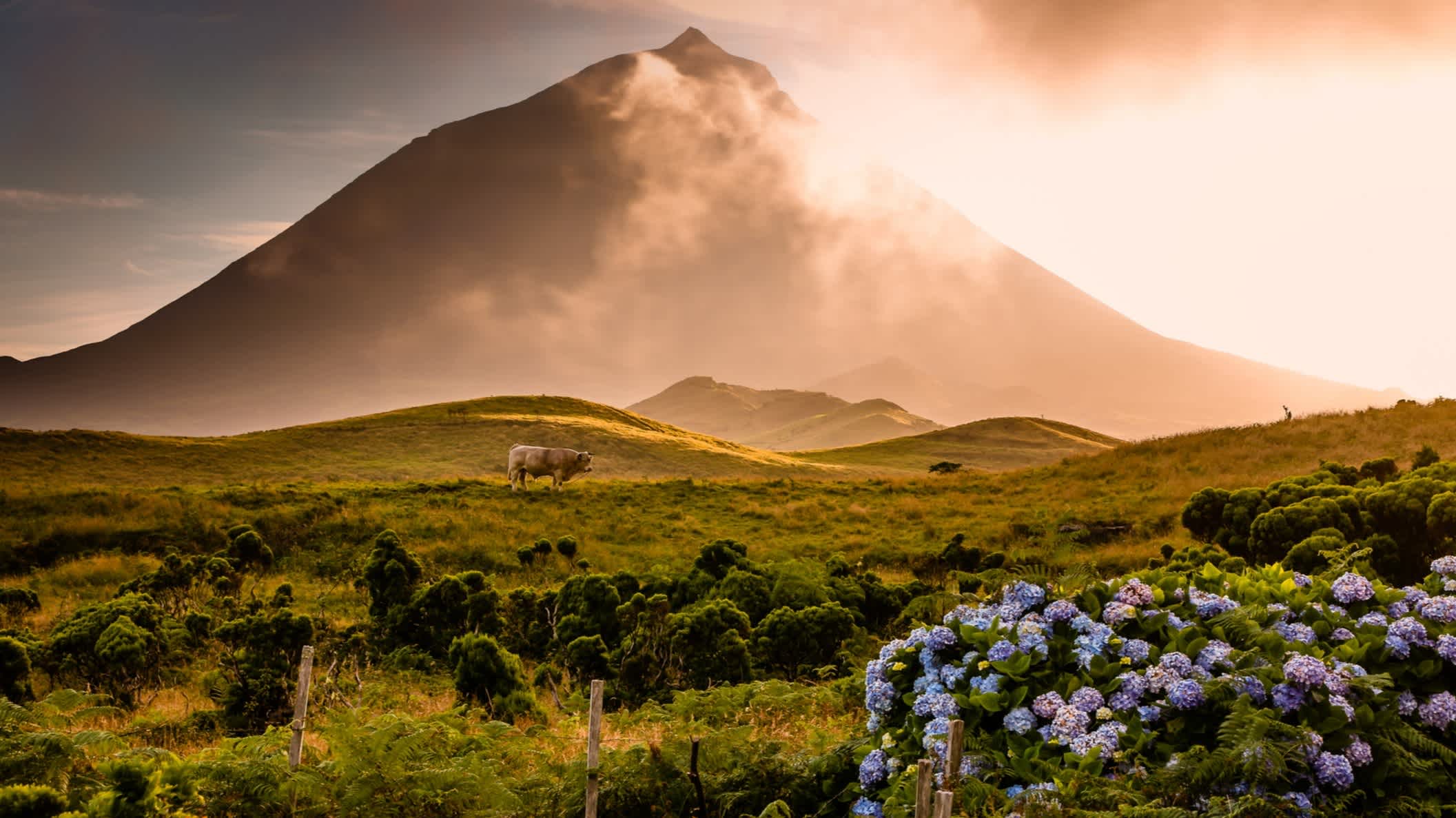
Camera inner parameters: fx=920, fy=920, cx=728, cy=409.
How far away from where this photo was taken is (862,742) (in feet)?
23.2

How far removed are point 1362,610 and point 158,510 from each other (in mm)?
31068

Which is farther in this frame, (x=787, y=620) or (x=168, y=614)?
(x=168, y=614)

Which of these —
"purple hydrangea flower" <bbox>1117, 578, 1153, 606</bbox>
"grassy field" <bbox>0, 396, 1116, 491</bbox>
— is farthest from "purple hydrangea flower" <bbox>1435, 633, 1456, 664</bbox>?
"grassy field" <bbox>0, 396, 1116, 491</bbox>

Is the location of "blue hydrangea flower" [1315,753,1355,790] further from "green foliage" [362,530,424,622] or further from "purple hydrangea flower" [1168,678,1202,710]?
"green foliage" [362,530,424,622]

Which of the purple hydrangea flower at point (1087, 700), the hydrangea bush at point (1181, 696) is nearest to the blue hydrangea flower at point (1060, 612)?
the hydrangea bush at point (1181, 696)

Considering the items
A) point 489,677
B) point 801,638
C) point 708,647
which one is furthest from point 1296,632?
point 489,677

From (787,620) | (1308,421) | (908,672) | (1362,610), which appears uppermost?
(1308,421)

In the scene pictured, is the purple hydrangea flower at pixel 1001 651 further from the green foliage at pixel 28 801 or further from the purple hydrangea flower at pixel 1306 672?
the green foliage at pixel 28 801

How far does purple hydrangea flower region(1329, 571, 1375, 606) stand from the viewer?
23.0 feet

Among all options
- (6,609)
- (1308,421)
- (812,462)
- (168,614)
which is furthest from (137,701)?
(812,462)

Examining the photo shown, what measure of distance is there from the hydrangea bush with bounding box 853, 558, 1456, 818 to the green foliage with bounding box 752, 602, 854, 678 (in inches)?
285

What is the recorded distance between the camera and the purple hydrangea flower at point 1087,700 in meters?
5.91

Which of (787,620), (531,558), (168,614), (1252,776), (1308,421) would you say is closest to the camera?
(1252,776)

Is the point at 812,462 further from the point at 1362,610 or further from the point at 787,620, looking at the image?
the point at 1362,610
